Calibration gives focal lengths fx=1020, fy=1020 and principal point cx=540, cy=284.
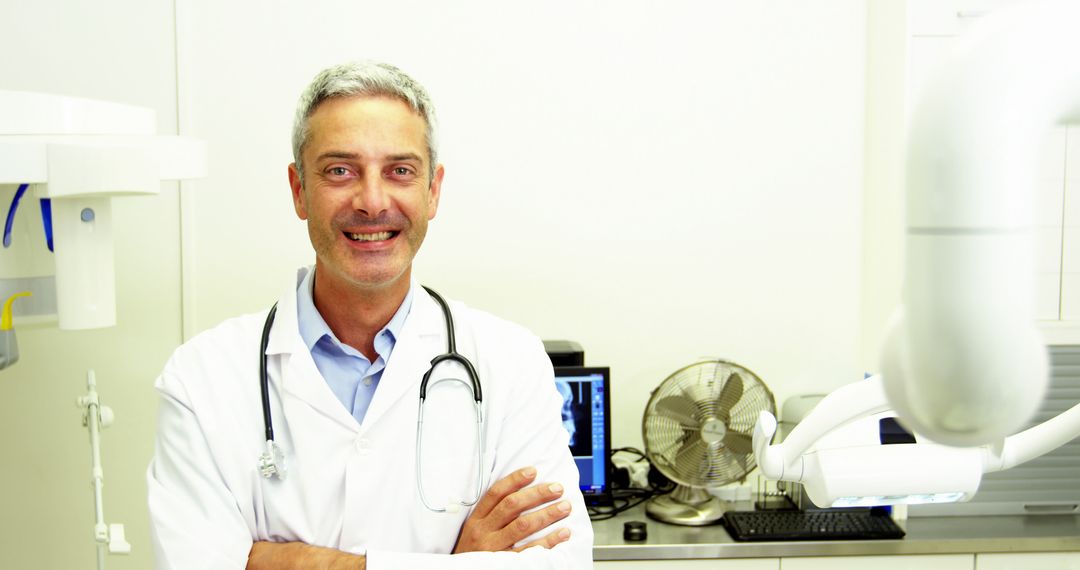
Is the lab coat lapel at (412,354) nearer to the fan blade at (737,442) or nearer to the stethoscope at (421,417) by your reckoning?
the stethoscope at (421,417)

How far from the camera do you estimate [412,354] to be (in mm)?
1647

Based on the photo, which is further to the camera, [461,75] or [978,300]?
[461,75]

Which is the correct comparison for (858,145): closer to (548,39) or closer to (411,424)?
(548,39)

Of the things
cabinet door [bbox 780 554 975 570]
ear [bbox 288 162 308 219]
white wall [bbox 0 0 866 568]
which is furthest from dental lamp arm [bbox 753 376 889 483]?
white wall [bbox 0 0 866 568]

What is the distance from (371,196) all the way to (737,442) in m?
1.21

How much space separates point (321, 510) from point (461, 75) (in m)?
1.44

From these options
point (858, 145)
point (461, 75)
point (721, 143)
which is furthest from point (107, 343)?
point (858, 145)

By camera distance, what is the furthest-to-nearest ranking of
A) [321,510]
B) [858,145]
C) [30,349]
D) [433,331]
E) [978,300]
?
[858,145]
[30,349]
[433,331]
[321,510]
[978,300]

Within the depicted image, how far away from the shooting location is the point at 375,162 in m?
1.61

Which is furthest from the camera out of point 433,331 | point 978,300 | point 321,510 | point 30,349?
point 30,349

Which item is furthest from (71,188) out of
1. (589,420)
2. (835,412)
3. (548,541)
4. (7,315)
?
(589,420)

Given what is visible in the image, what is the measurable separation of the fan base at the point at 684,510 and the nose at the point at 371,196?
1.22 m

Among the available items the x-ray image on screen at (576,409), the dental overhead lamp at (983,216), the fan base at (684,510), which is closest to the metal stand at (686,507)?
the fan base at (684,510)

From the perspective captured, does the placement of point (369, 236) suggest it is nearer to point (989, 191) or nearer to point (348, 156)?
point (348, 156)
